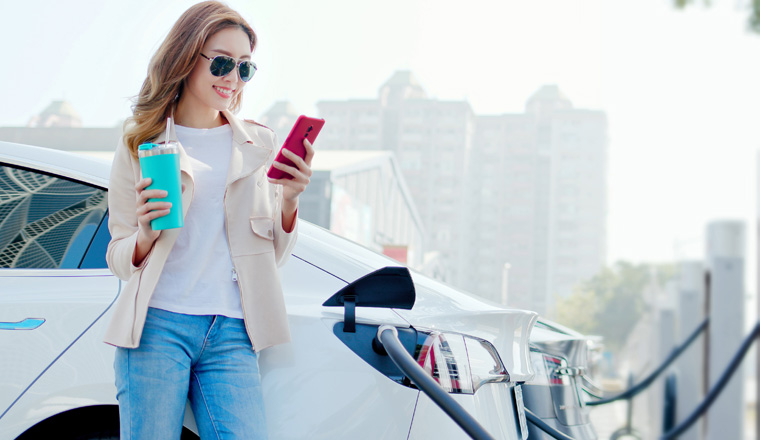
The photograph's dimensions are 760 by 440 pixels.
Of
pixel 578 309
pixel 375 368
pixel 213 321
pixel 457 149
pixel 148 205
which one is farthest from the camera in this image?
pixel 457 149

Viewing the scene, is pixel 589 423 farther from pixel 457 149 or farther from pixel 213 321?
pixel 457 149

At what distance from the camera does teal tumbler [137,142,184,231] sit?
1537 mm

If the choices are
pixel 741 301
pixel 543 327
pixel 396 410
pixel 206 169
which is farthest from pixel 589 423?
pixel 741 301

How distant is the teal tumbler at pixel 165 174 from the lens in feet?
5.04

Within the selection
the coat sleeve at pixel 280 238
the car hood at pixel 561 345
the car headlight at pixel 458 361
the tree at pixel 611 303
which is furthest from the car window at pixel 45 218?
the tree at pixel 611 303

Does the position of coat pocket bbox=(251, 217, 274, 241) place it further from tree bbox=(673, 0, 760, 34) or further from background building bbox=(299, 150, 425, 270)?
background building bbox=(299, 150, 425, 270)

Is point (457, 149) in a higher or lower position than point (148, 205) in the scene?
higher

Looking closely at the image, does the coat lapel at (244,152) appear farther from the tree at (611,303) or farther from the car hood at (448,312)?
the tree at (611,303)

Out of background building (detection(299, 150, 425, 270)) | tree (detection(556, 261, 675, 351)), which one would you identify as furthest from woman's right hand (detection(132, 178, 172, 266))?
tree (detection(556, 261, 675, 351))

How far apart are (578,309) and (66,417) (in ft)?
286

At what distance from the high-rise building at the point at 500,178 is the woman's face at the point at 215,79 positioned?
320 ft

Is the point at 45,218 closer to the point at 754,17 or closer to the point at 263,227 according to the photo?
the point at 263,227

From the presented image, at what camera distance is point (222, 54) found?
1824mm

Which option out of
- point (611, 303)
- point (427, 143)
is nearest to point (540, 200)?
point (427, 143)
